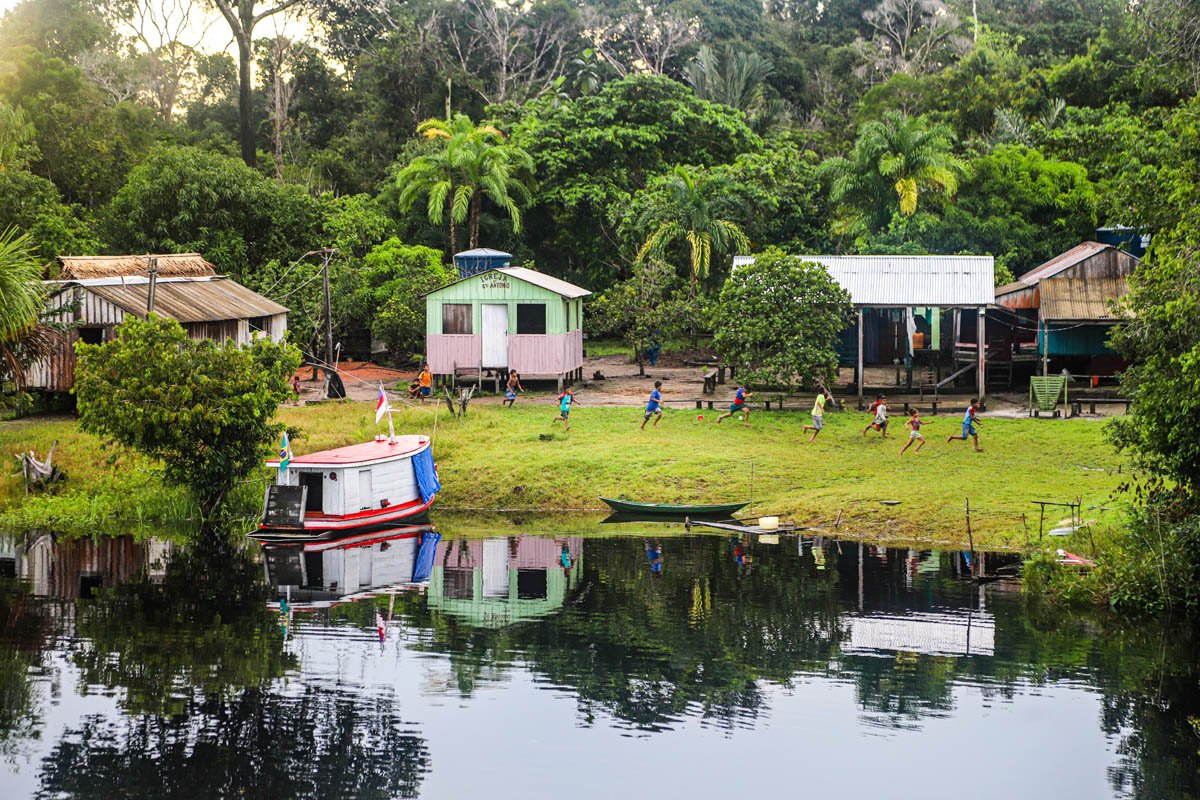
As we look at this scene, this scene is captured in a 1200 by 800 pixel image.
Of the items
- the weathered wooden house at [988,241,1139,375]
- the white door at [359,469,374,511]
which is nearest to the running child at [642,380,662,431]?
the white door at [359,469,374,511]

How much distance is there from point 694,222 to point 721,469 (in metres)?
16.6

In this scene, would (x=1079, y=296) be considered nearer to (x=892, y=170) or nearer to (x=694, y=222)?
(x=892, y=170)

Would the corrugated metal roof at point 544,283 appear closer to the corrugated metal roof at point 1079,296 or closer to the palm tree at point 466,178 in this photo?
the palm tree at point 466,178

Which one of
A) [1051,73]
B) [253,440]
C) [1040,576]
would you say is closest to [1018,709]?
[1040,576]

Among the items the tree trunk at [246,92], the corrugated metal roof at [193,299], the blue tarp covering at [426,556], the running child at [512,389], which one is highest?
the tree trunk at [246,92]

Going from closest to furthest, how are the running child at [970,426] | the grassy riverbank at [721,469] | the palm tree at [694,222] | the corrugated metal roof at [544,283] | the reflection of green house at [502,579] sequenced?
the reflection of green house at [502,579]
the grassy riverbank at [721,469]
the running child at [970,426]
the corrugated metal roof at [544,283]
the palm tree at [694,222]

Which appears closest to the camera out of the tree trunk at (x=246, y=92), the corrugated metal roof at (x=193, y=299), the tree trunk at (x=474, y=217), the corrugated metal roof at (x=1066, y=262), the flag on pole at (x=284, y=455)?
the flag on pole at (x=284, y=455)

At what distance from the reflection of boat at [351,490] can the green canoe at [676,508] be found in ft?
14.4

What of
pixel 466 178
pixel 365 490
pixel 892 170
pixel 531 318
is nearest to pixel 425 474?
pixel 365 490

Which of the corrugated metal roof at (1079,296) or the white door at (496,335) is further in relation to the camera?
the white door at (496,335)

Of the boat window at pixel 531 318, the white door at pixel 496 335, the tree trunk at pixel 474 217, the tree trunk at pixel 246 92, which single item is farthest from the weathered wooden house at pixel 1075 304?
the tree trunk at pixel 246 92

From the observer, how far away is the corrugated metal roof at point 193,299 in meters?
37.1

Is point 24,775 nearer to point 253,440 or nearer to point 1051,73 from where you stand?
point 253,440

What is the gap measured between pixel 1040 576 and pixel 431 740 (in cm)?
1163
